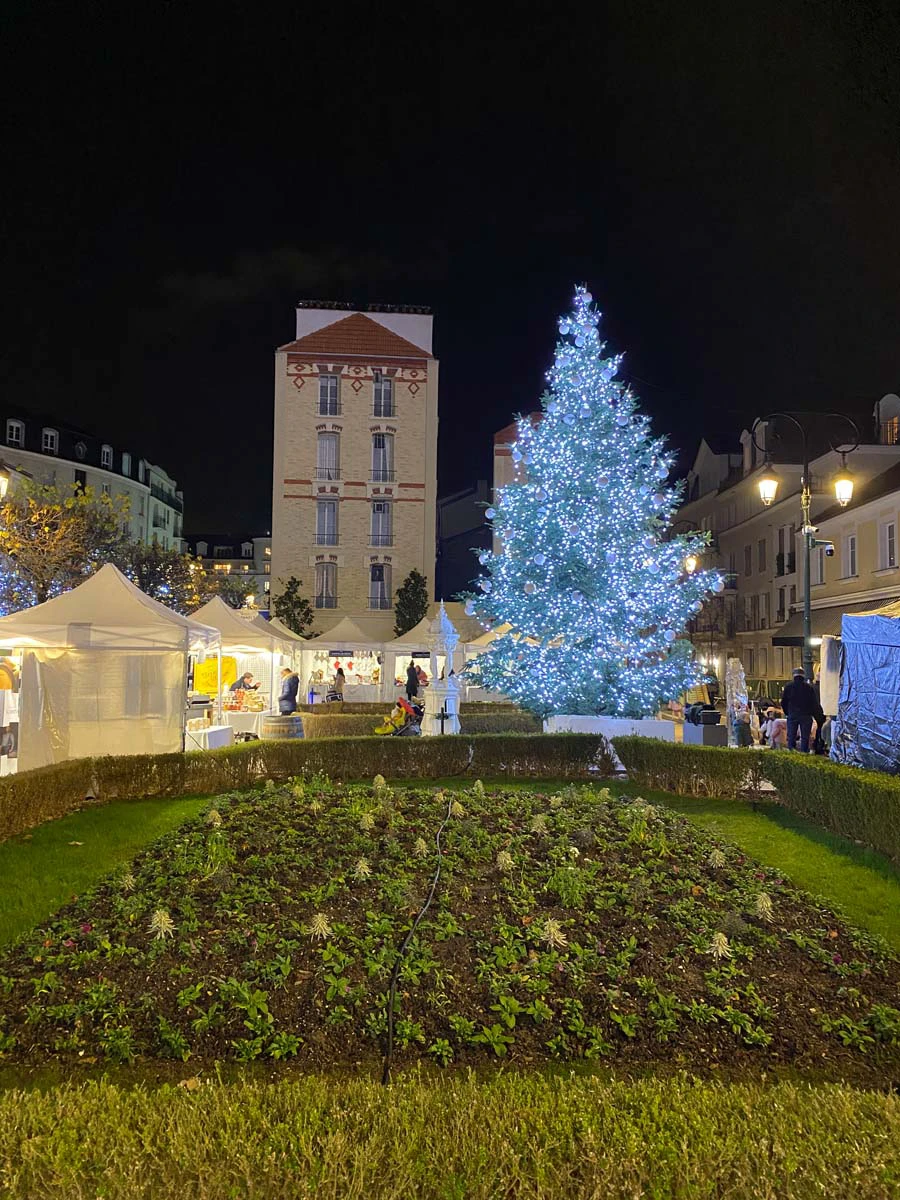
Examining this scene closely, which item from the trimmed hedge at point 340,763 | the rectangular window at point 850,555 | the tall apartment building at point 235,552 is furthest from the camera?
the tall apartment building at point 235,552

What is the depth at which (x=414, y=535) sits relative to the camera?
45188 mm

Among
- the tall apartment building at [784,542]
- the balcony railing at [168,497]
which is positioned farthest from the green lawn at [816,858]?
the balcony railing at [168,497]

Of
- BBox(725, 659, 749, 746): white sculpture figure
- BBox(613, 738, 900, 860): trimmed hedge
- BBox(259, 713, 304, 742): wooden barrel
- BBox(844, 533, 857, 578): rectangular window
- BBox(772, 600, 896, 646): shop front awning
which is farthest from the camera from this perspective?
BBox(844, 533, 857, 578): rectangular window

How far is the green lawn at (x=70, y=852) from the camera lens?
691cm

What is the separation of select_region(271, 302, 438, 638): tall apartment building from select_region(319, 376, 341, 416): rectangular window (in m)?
0.05

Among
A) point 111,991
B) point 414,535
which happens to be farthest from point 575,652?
point 414,535

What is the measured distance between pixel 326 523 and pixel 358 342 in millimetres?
9595

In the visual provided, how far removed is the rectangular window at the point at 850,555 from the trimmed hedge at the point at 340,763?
78.0 feet

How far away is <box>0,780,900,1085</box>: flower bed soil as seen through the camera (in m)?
4.67

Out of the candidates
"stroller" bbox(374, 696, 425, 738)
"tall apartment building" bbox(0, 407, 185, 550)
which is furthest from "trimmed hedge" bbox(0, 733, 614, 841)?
"tall apartment building" bbox(0, 407, 185, 550)

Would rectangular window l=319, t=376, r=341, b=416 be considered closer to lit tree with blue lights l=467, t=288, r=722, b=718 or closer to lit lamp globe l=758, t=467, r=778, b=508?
lit tree with blue lights l=467, t=288, r=722, b=718

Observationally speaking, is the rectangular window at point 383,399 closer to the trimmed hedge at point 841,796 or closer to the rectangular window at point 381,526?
the rectangular window at point 381,526

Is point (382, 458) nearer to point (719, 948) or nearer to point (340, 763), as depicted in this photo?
point (340, 763)

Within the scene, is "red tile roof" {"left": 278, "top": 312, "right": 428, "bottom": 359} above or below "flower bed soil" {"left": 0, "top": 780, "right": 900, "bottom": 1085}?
above
